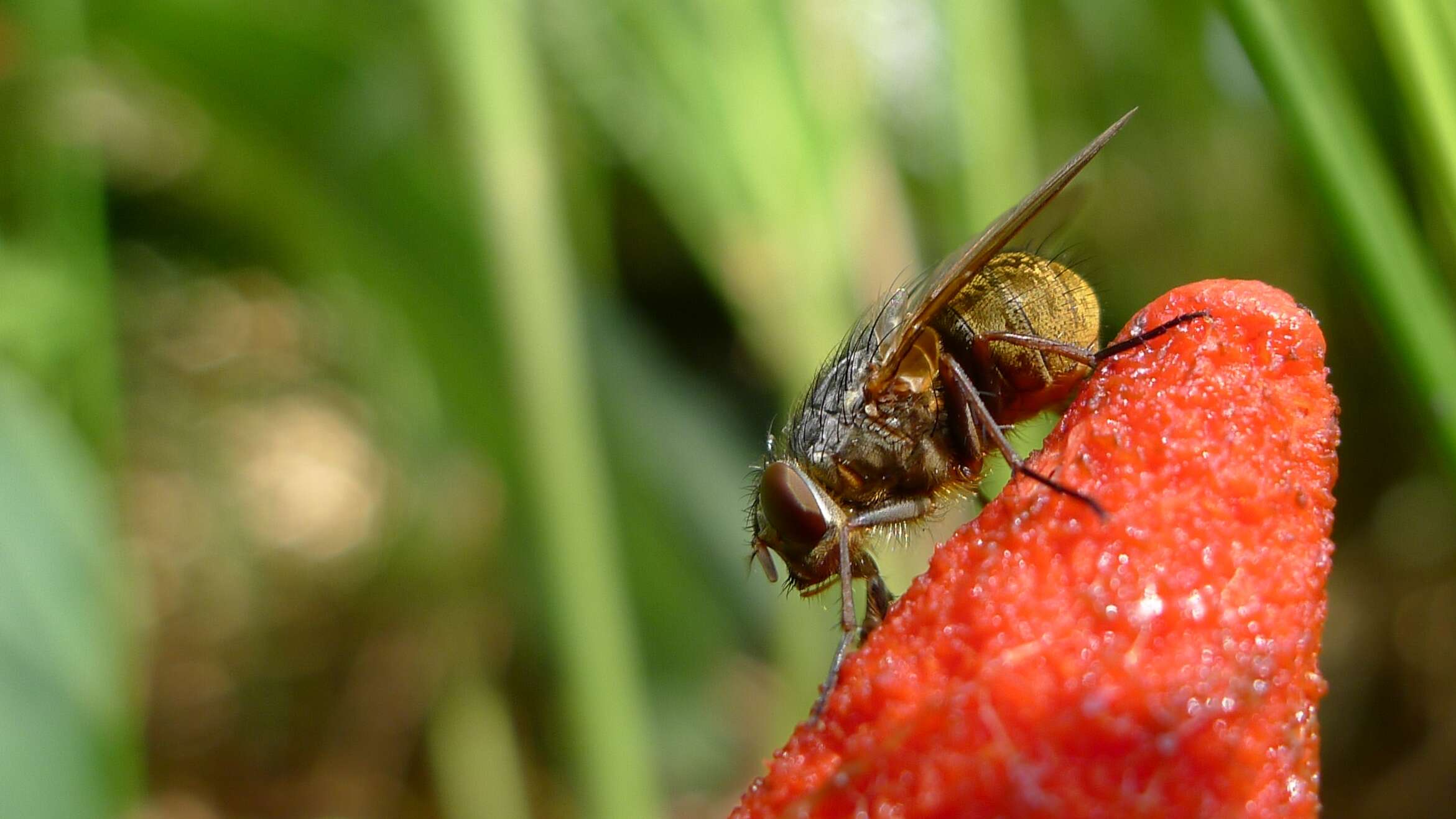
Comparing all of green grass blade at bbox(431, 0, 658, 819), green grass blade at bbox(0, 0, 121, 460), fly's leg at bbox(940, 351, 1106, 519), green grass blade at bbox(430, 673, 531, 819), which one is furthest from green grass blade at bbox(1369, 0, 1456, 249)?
green grass blade at bbox(430, 673, 531, 819)

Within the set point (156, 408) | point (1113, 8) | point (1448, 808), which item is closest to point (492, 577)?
point (156, 408)

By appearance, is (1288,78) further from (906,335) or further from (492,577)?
(492,577)

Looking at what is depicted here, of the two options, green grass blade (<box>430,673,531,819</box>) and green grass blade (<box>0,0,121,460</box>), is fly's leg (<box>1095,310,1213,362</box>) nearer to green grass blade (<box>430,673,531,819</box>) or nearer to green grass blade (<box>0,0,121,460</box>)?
green grass blade (<box>0,0,121,460</box>)

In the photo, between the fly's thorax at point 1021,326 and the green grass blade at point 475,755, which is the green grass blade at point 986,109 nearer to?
the fly's thorax at point 1021,326

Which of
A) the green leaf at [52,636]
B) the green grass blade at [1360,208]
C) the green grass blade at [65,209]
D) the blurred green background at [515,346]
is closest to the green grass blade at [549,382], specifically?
the blurred green background at [515,346]

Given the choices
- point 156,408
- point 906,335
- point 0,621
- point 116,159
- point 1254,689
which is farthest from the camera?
point 156,408

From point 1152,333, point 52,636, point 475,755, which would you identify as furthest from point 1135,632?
point 475,755
